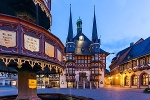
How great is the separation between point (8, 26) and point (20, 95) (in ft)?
19.3

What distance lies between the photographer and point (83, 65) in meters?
42.5

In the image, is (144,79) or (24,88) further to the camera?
(144,79)

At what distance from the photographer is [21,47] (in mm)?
5996

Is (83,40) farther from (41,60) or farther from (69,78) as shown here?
(41,60)

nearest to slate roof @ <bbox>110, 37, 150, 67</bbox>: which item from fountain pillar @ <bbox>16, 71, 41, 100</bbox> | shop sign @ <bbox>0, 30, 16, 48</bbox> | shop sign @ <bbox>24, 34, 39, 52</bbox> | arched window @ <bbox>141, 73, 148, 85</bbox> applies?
arched window @ <bbox>141, 73, 148, 85</bbox>

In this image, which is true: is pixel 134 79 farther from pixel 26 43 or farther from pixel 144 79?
pixel 26 43

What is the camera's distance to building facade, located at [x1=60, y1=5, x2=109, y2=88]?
40.7m

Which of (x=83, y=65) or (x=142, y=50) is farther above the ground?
(x=142, y=50)

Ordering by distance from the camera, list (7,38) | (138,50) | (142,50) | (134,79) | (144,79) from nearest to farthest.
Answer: (7,38)
(144,79)
(142,50)
(134,79)
(138,50)

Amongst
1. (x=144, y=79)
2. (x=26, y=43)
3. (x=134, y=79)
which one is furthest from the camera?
(x=134, y=79)

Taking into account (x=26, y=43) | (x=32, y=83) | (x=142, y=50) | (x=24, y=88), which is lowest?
(x=24, y=88)

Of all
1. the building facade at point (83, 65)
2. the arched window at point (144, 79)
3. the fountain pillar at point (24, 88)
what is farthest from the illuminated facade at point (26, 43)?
the building facade at point (83, 65)

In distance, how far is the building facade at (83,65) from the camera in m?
40.7

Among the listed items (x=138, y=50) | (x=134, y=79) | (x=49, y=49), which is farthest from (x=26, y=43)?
(x=138, y=50)
